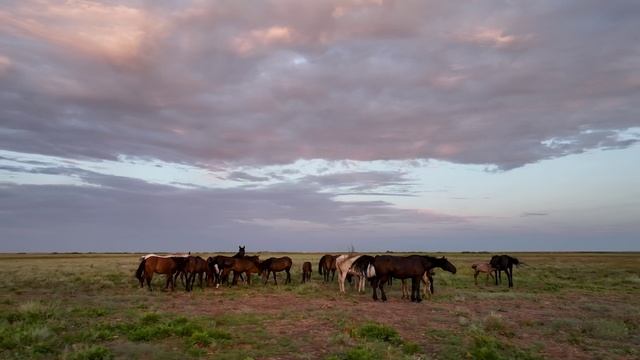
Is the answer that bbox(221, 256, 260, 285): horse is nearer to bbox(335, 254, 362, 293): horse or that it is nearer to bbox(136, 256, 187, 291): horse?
bbox(136, 256, 187, 291): horse

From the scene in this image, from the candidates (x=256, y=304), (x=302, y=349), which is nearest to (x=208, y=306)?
(x=256, y=304)

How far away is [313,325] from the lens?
13930 millimetres

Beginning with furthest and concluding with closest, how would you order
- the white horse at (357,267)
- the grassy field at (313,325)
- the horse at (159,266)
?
1. the horse at (159,266)
2. the white horse at (357,267)
3. the grassy field at (313,325)

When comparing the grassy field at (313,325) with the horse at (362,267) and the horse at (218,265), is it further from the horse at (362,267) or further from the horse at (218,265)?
the horse at (218,265)

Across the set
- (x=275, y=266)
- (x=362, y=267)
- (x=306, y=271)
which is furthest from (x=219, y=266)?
(x=362, y=267)

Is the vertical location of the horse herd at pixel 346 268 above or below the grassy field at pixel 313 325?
above

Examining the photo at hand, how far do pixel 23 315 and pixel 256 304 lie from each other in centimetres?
786

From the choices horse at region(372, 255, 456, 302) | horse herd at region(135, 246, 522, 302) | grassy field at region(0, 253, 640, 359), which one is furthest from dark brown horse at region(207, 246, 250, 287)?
horse at region(372, 255, 456, 302)

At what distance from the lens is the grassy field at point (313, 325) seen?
10.8 metres

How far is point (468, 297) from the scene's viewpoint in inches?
837

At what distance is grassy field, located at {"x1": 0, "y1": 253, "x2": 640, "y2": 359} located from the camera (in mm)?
10789

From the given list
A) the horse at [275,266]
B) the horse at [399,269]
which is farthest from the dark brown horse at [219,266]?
the horse at [399,269]

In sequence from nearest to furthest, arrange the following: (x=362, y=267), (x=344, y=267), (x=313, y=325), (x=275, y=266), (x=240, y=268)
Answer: (x=313, y=325)
(x=362, y=267)
(x=344, y=267)
(x=240, y=268)
(x=275, y=266)

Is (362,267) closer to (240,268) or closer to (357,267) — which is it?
(357,267)
